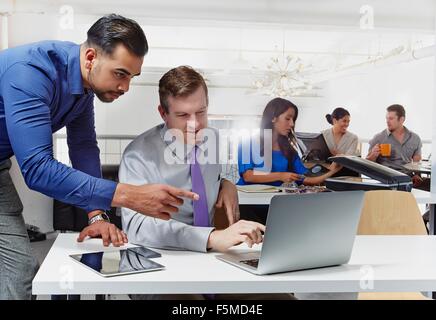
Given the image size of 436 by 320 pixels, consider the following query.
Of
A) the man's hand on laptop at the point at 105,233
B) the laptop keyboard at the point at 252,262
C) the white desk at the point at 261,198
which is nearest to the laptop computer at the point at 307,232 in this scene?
the laptop keyboard at the point at 252,262

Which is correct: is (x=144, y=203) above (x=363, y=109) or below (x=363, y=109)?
below

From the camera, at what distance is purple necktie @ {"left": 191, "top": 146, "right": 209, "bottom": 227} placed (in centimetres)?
156

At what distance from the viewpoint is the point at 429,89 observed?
2.69 meters

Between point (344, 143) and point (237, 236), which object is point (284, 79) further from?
point (237, 236)

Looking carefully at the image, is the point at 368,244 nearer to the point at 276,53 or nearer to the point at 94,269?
the point at 94,269

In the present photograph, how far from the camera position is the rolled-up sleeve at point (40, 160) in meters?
1.18

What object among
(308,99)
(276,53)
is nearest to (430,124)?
(308,99)

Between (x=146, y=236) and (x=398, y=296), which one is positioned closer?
(x=146, y=236)

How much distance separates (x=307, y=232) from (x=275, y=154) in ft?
5.13

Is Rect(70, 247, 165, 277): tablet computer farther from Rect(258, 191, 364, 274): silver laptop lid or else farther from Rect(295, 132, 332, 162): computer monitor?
Rect(295, 132, 332, 162): computer monitor

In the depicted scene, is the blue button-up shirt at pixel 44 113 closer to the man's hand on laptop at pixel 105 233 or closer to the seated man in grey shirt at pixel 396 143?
the man's hand on laptop at pixel 105 233

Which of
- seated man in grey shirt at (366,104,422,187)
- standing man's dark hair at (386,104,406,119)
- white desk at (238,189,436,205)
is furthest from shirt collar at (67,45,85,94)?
standing man's dark hair at (386,104,406,119)

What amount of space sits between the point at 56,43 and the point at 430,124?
197cm

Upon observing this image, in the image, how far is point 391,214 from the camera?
5.83ft
